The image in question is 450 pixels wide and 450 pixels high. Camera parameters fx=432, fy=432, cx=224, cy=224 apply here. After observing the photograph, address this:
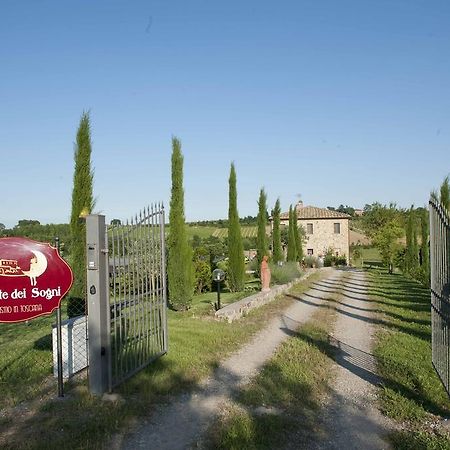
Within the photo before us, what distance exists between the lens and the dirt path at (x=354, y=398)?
174 inches

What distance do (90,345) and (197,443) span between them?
6.64ft

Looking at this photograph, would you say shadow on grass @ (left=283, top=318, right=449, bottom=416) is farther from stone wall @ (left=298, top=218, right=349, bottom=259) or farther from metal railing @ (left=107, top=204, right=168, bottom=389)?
stone wall @ (left=298, top=218, right=349, bottom=259)

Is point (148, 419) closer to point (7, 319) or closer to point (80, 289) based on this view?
point (7, 319)

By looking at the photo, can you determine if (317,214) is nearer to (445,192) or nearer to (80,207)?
(445,192)

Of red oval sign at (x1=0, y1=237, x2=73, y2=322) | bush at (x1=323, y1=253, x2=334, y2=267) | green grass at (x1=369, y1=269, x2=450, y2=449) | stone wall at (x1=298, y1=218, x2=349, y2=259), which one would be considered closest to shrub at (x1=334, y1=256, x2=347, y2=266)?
bush at (x1=323, y1=253, x2=334, y2=267)

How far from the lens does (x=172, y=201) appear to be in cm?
1398

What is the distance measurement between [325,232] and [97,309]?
4419 cm

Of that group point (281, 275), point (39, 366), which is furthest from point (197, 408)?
point (281, 275)

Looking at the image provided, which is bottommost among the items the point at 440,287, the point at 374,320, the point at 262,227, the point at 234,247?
the point at 374,320

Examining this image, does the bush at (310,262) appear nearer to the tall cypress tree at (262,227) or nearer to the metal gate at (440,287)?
the tall cypress tree at (262,227)

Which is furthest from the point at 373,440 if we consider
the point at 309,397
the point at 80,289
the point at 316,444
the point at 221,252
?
the point at 221,252

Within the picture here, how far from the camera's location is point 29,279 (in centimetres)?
537

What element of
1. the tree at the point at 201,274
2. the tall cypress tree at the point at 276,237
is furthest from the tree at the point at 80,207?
the tall cypress tree at the point at 276,237

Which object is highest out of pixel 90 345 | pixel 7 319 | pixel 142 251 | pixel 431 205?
pixel 431 205
